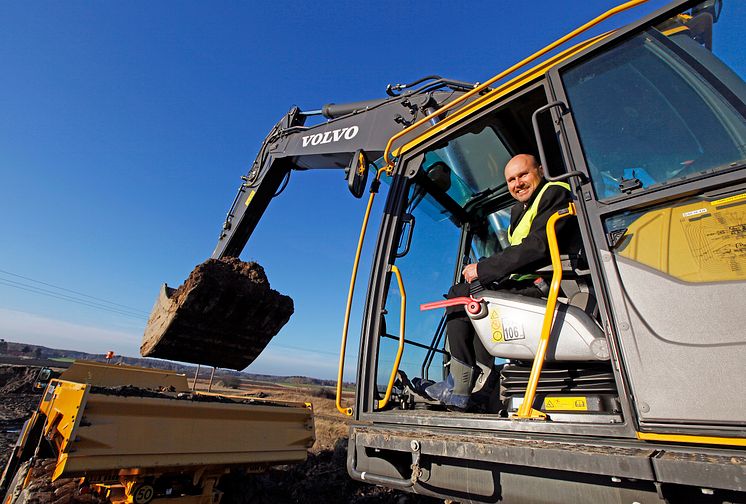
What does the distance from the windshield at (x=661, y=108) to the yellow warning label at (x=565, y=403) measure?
91cm

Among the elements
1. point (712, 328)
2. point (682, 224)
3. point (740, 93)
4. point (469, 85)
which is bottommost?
point (712, 328)

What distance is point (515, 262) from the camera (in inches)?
83.4

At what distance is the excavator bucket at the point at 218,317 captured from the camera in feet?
15.1

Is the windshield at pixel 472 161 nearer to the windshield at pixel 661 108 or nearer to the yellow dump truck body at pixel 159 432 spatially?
the windshield at pixel 661 108

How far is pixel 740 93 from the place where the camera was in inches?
61.5

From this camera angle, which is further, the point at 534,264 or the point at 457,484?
the point at 534,264

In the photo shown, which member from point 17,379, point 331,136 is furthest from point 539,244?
point 17,379

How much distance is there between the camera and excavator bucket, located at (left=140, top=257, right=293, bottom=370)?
15.1 ft

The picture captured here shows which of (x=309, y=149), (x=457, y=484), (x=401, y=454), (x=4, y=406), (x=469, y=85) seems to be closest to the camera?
(x=457, y=484)

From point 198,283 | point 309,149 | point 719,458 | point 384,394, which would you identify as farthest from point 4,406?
point 719,458

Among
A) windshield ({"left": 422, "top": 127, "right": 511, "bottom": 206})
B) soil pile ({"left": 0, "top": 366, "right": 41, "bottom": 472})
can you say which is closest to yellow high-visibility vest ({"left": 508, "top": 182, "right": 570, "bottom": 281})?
windshield ({"left": 422, "top": 127, "right": 511, "bottom": 206})

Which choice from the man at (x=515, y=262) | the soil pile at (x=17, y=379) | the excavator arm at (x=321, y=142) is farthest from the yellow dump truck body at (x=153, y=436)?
the soil pile at (x=17, y=379)

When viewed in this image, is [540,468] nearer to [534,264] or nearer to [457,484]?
[457,484]

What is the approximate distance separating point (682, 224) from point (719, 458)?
790mm
